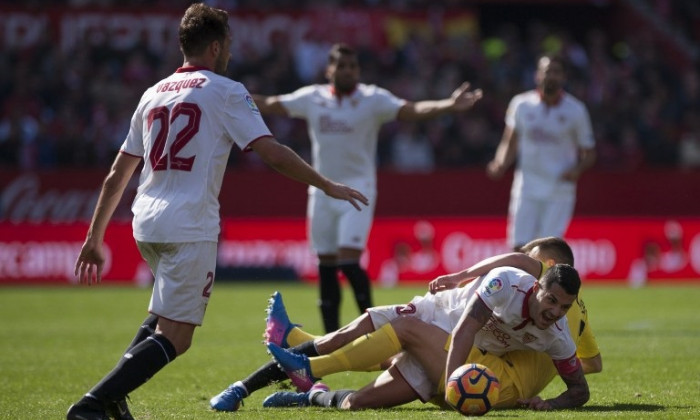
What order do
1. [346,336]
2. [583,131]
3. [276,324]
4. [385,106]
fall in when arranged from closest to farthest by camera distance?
[346,336] < [276,324] < [385,106] < [583,131]

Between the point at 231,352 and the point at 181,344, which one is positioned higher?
the point at 181,344

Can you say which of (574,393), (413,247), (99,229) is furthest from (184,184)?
(413,247)

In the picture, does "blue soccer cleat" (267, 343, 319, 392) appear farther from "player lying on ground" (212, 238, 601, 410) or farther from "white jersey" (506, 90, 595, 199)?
"white jersey" (506, 90, 595, 199)

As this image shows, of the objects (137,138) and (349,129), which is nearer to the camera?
(137,138)

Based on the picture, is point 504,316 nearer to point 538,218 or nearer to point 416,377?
point 416,377

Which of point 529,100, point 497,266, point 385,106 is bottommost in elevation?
point 497,266

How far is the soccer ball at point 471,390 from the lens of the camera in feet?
23.0

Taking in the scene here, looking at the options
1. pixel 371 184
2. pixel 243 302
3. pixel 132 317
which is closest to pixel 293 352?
pixel 371 184

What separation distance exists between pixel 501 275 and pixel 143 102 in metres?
2.35

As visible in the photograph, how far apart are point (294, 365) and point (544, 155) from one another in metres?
6.92

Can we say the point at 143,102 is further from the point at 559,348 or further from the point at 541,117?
the point at 541,117

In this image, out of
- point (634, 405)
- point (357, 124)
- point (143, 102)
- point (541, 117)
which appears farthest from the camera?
point (541, 117)

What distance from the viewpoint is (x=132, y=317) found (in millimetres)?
15945

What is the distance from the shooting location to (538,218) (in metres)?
14.0
